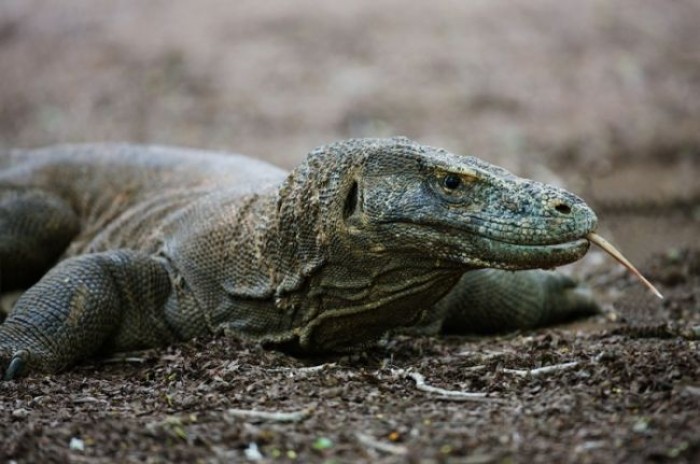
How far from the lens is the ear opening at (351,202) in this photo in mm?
5504

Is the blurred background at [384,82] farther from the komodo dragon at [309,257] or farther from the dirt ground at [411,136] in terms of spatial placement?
the komodo dragon at [309,257]

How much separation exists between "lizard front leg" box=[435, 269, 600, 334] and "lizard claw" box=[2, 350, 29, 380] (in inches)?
87.1

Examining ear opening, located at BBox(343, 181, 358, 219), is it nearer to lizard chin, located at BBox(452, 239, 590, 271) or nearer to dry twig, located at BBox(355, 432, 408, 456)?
lizard chin, located at BBox(452, 239, 590, 271)

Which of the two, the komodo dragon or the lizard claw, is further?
the lizard claw

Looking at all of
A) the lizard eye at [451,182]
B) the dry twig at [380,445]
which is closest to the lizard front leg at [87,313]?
the lizard eye at [451,182]

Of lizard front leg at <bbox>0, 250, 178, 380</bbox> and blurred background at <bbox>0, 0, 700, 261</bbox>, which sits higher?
blurred background at <bbox>0, 0, 700, 261</bbox>

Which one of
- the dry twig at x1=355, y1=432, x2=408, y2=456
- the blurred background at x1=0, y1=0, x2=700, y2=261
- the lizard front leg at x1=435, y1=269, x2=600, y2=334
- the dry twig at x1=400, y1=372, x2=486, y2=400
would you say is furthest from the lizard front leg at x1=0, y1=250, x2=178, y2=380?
the blurred background at x1=0, y1=0, x2=700, y2=261

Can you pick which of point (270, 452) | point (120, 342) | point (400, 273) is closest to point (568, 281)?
point (400, 273)

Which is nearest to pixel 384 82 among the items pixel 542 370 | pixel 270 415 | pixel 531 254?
pixel 531 254

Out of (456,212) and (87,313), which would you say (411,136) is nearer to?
(87,313)

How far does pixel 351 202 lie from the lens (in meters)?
5.54

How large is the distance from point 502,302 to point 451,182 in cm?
185

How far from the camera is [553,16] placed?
15.1 meters

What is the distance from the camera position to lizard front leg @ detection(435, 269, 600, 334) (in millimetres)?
6848
